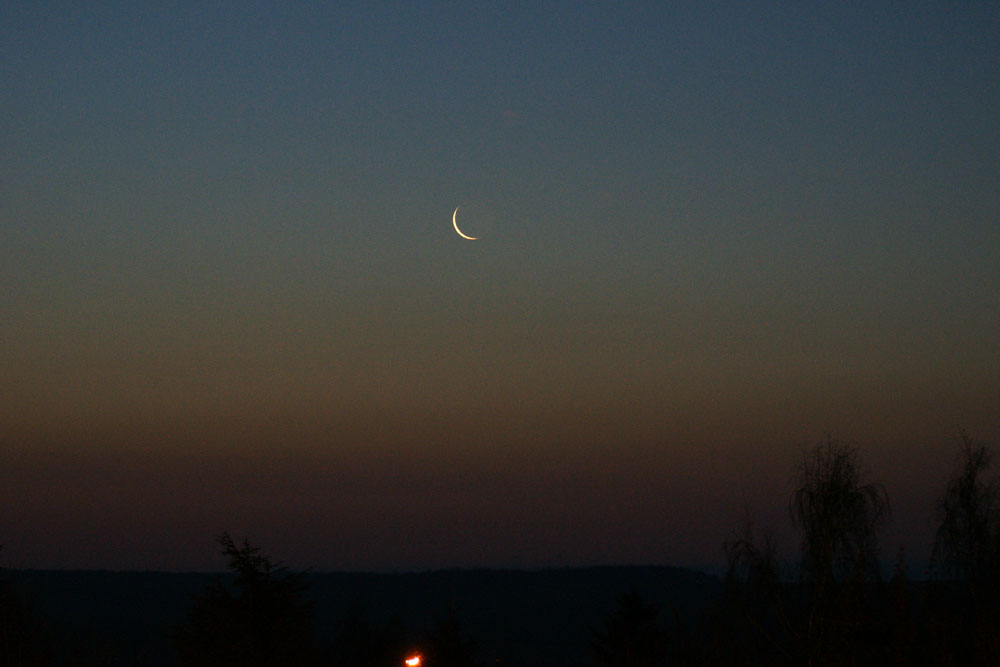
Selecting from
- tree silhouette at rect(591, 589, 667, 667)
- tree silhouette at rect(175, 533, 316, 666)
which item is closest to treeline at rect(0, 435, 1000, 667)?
tree silhouette at rect(175, 533, 316, 666)

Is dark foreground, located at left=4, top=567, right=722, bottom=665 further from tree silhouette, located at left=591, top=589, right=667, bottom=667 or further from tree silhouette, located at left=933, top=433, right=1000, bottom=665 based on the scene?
tree silhouette, located at left=933, top=433, right=1000, bottom=665

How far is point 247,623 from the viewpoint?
26047 millimetres

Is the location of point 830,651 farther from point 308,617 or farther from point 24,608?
point 24,608

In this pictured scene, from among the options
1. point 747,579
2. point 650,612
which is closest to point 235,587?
point 747,579

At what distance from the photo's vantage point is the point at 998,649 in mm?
23453

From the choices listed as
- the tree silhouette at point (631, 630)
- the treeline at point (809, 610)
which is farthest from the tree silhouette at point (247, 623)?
the tree silhouette at point (631, 630)

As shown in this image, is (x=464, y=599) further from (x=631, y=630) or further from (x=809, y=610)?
(x=809, y=610)

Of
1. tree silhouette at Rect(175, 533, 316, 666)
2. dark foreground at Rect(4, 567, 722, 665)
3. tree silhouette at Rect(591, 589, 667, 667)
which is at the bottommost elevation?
tree silhouette at Rect(175, 533, 316, 666)

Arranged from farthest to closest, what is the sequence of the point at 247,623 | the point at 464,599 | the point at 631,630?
the point at 464,599
the point at 631,630
the point at 247,623

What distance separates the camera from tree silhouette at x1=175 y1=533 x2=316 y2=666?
1020 inches

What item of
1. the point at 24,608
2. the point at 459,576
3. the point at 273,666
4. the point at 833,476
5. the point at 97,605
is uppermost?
the point at 459,576

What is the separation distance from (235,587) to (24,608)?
711 centimetres

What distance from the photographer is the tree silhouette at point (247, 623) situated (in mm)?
25906

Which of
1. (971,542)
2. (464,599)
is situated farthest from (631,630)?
(464,599)
